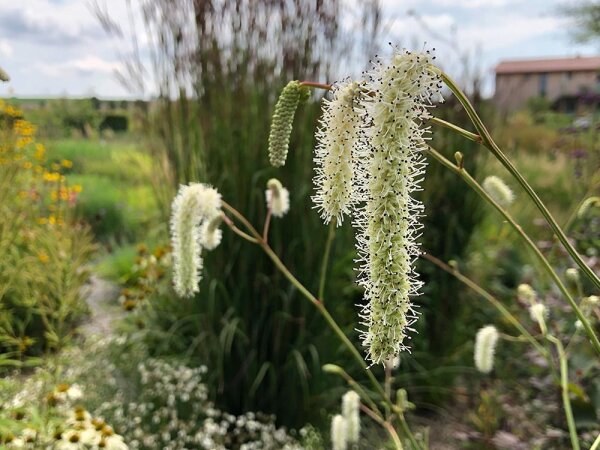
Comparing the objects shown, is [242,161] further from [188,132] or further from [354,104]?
[354,104]

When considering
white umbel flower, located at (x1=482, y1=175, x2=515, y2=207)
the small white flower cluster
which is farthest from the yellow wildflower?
white umbel flower, located at (x1=482, y1=175, x2=515, y2=207)

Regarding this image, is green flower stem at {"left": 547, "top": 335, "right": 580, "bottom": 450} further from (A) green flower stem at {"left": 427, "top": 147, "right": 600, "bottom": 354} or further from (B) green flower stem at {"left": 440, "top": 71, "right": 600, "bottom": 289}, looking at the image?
(B) green flower stem at {"left": 440, "top": 71, "right": 600, "bottom": 289}

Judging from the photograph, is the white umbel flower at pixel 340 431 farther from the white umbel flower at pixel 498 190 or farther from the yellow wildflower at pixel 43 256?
the yellow wildflower at pixel 43 256

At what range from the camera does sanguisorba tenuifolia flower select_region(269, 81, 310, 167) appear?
1.03 meters

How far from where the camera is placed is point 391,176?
0.77 m

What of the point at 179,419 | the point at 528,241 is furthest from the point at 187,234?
the point at 179,419

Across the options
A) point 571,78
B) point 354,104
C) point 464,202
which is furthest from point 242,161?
point 571,78

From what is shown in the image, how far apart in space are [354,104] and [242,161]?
210 centimetres

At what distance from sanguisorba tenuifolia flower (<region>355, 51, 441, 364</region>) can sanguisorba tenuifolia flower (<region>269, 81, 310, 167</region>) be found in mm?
220

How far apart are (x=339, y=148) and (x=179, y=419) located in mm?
2496

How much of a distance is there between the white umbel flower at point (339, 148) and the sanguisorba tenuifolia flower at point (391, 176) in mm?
61

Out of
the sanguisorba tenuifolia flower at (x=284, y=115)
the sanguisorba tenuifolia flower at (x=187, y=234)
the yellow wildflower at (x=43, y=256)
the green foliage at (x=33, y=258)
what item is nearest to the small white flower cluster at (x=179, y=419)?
the green foliage at (x=33, y=258)

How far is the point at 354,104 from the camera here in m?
0.88

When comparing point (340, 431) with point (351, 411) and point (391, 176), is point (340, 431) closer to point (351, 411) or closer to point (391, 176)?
point (351, 411)
